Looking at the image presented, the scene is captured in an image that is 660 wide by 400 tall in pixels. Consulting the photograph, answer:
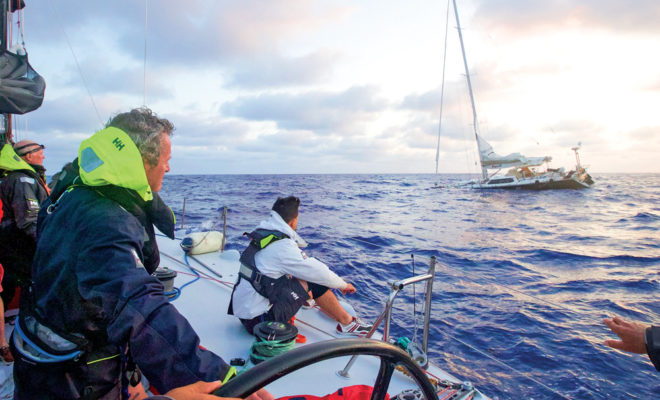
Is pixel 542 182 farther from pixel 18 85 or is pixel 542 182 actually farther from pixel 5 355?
pixel 5 355

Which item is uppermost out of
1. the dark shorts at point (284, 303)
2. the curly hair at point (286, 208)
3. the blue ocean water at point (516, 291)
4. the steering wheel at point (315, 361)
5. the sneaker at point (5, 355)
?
the curly hair at point (286, 208)

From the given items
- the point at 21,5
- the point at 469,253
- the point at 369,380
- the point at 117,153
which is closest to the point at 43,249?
the point at 117,153

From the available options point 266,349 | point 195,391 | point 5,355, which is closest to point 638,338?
point 195,391

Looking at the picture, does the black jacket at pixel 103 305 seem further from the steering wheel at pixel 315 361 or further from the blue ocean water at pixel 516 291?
the blue ocean water at pixel 516 291

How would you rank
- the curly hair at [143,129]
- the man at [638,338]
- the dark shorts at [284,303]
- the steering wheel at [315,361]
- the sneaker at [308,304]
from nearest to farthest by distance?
the steering wheel at [315,361] → the curly hair at [143,129] → the man at [638,338] → the dark shorts at [284,303] → the sneaker at [308,304]

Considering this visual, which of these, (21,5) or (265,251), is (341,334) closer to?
(265,251)

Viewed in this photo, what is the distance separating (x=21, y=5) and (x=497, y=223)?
16079 millimetres

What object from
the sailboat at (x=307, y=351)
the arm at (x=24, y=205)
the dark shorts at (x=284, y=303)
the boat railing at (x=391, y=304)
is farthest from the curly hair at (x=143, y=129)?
the arm at (x=24, y=205)

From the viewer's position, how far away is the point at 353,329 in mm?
2953

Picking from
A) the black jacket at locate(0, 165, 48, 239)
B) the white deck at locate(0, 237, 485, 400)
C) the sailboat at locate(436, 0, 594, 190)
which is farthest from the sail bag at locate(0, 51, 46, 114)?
the sailboat at locate(436, 0, 594, 190)

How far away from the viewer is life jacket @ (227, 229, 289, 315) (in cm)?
262

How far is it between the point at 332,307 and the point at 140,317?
224 cm

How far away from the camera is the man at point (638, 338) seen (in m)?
1.44

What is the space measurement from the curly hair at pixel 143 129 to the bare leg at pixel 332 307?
80.4 inches
